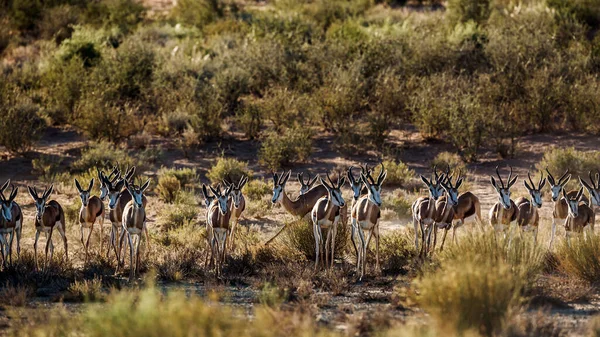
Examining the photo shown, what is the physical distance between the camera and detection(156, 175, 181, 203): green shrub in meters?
19.3

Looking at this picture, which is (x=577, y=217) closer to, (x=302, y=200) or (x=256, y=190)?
(x=302, y=200)

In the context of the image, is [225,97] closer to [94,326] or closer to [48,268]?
[48,268]

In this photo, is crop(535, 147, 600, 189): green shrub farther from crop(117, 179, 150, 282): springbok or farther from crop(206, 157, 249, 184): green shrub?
crop(117, 179, 150, 282): springbok

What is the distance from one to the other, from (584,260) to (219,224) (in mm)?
5638

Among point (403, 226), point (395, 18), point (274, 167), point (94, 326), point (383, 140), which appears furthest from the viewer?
point (395, 18)

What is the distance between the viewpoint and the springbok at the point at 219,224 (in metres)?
13.2

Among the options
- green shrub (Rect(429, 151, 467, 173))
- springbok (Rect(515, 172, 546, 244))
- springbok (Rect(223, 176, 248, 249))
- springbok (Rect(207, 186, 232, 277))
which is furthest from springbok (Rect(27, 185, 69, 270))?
green shrub (Rect(429, 151, 467, 173))

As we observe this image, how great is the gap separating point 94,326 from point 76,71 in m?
19.6

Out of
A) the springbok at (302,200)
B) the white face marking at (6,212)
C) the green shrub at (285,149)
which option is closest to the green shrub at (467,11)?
the green shrub at (285,149)

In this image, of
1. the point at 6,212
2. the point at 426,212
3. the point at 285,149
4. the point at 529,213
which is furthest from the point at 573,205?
the point at 285,149

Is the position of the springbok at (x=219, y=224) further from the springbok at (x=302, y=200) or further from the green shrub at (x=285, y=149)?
the green shrub at (x=285, y=149)

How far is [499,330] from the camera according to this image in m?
8.94

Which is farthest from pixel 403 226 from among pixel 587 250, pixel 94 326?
pixel 94 326

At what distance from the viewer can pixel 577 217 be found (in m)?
14.0
